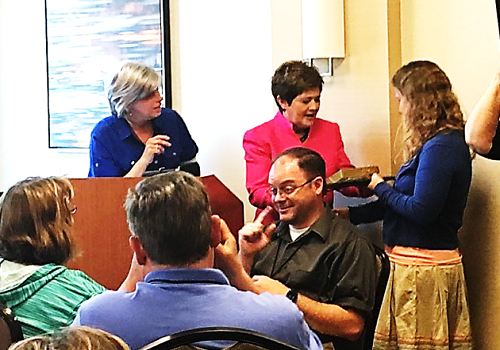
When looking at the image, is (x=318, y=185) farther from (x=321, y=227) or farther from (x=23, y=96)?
(x=23, y=96)

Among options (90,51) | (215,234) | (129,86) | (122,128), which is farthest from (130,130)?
(215,234)

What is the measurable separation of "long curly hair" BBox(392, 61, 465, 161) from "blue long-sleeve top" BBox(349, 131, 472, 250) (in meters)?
0.04

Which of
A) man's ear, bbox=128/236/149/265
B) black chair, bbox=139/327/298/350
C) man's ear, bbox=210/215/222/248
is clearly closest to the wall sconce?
man's ear, bbox=210/215/222/248

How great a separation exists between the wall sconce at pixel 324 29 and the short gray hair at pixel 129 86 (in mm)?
701

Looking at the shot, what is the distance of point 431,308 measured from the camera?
2.84 metres

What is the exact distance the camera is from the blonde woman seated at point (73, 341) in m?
1.08

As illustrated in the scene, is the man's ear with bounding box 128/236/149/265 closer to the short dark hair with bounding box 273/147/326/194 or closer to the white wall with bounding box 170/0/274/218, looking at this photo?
the short dark hair with bounding box 273/147/326/194

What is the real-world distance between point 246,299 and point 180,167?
6.42ft

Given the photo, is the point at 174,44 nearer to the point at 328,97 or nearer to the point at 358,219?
the point at 328,97

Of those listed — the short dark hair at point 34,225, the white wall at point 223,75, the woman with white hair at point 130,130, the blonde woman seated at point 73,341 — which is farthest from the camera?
the white wall at point 223,75

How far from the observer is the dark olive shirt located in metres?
2.25

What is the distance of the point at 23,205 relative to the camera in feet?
6.83

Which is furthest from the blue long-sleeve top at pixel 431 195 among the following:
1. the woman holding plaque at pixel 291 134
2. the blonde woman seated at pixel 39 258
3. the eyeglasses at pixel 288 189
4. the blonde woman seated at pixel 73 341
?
the blonde woman seated at pixel 73 341

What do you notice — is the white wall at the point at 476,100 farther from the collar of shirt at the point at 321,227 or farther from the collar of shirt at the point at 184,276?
the collar of shirt at the point at 184,276
